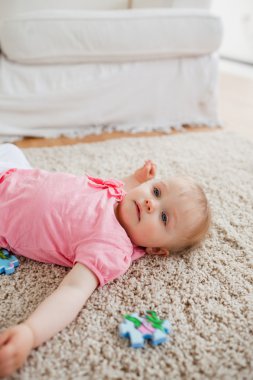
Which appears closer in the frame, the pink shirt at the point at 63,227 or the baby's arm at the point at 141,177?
the pink shirt at the point at 63,227

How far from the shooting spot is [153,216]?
2.71 ft

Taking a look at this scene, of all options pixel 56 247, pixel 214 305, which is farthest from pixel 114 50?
pixel 214 305

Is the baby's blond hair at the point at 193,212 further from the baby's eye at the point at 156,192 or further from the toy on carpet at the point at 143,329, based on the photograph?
the toy on carpet at the point at 143,329

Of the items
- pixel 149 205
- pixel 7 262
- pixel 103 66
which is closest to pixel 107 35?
pixel 103 66

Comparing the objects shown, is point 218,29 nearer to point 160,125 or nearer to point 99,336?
point 160,125

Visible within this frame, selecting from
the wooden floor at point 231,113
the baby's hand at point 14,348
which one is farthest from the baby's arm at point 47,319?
the wooden floor at point 231,113

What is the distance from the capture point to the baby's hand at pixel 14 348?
0.56 meters

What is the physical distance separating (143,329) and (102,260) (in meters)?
0.16

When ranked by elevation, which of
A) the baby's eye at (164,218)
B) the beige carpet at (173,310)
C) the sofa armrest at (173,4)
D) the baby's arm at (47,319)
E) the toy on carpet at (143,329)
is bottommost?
the beige carpet at (173,310)

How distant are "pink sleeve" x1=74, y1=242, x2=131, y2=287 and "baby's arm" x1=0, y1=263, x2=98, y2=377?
0.01 metres

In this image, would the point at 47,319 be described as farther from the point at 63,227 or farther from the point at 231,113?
the point at 231,113

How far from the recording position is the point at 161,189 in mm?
868

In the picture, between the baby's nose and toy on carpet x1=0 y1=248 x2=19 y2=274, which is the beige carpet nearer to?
toy on carpet x1=0 y1=248 x2=19 y2=274

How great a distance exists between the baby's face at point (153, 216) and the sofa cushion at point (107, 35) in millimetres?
892
